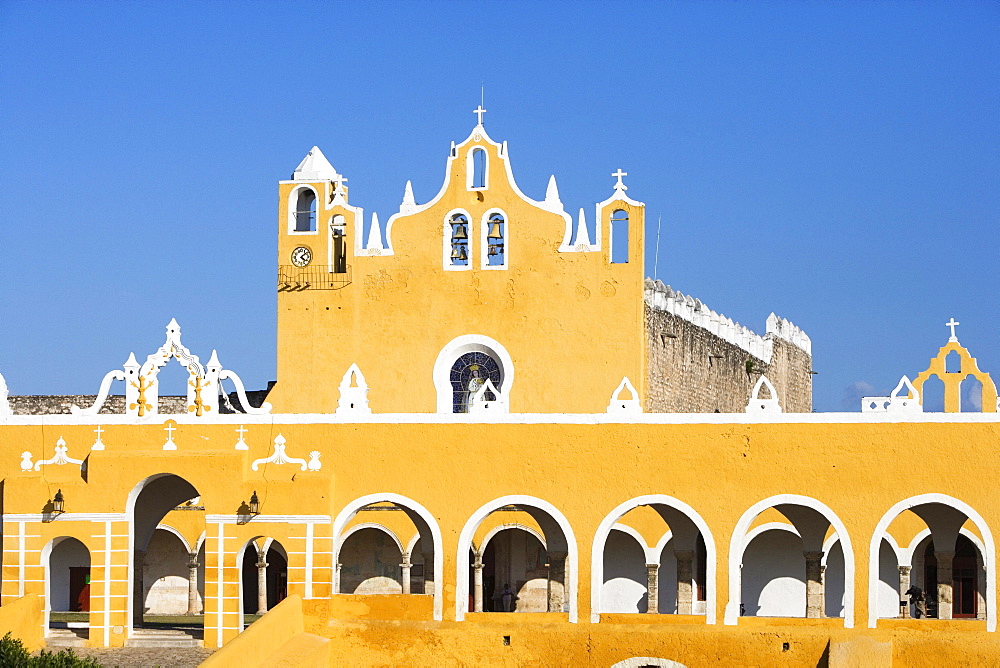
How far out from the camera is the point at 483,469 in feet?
83.8

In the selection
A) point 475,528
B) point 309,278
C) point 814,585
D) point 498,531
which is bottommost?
point 814,585

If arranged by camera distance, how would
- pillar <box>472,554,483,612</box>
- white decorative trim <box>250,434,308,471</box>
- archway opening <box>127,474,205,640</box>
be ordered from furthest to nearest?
archway opening <box>127,474,205,640</box> < pillar <box>472,554,483,612</box> < white decorative trim <box>250,434,308,471</box>

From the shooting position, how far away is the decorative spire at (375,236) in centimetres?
3069

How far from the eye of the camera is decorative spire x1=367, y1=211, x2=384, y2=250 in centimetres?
3069

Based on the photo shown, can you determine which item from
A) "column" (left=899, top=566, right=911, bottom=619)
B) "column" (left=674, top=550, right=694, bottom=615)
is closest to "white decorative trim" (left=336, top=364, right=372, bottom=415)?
"column" (left=674, top=550, right=694, bottom=615)

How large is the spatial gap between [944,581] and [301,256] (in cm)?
1265

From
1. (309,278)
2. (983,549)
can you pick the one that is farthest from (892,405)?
(309,278)

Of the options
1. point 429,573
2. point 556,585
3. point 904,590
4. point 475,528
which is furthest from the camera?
point 904,590

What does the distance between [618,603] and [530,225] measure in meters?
7.37

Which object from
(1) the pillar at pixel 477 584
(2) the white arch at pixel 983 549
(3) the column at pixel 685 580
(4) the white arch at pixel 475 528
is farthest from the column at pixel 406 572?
(2) the white arch at pixel 983 549

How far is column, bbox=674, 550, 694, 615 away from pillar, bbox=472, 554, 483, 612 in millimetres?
3778

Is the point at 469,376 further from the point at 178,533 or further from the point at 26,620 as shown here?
the point at 26,620

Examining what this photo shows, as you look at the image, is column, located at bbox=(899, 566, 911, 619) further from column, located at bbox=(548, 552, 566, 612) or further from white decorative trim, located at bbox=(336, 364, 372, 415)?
white decorative trim, located at bbox=(336, 364, 372, 415)

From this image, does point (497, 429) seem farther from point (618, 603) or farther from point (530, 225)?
point (618, 603)
